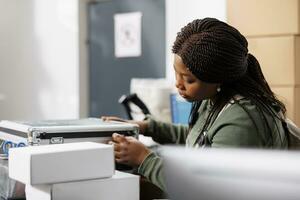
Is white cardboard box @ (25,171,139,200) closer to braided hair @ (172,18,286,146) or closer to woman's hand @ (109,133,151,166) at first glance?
woman's hand @ (109,133,151,166)

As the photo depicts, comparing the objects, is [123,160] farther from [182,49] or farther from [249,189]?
[249,189]

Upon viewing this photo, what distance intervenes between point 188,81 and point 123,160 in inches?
10.1

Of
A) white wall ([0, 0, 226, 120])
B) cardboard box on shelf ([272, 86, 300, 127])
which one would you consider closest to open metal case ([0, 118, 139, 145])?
cardboard box on shelf ([272, 86, 300, 127])

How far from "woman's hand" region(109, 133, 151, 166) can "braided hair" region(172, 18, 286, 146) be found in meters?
0.20

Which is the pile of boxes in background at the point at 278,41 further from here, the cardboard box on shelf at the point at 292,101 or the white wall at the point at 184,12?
the white wall at the point at 184,12

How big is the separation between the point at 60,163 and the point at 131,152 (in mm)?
223

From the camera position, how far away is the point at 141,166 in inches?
51.8

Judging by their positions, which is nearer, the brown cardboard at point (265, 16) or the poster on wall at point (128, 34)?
the brown cardboard at point (265, 16)

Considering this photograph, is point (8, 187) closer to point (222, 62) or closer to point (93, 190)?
point (93, 190)

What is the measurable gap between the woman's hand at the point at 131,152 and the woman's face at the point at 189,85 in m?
0.18

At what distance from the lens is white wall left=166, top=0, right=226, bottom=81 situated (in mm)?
3228

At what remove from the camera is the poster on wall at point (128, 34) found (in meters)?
3.82

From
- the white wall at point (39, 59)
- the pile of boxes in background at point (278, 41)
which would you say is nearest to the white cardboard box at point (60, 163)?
the pile of boxes in background at point (278, 41)

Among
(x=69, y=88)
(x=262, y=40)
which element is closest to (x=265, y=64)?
(x=262, y=40)
